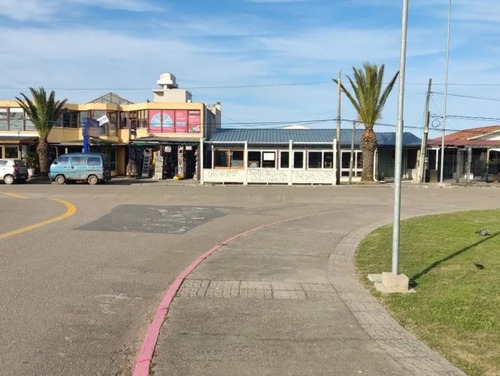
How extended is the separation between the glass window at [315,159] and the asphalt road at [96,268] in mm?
20116

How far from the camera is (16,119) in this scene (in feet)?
137

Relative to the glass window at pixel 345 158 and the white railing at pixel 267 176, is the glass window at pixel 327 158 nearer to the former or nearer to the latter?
the glass window at pixel 345 158

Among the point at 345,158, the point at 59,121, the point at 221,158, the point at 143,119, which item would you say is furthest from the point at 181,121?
the point at 345,158

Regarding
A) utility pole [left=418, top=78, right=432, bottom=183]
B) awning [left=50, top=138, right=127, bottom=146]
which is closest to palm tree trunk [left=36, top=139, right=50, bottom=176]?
awning [left=50, top=138, right=127, bottom=146]

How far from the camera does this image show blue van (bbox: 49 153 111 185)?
31.2 metres

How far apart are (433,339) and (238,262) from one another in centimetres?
413

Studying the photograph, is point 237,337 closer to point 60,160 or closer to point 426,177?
point 60,160

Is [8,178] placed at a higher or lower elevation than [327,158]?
lower

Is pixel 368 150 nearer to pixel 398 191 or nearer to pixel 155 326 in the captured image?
pixel 398 191

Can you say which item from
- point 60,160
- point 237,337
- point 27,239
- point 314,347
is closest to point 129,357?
point 237,337

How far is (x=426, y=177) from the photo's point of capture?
37.3m

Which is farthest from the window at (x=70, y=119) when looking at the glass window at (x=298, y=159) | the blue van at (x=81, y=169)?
the glass window at (x=298, y=159)

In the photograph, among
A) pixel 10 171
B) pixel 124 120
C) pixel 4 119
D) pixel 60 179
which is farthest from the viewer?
pixel 124 120

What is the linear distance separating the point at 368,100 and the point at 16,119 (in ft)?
96.9
